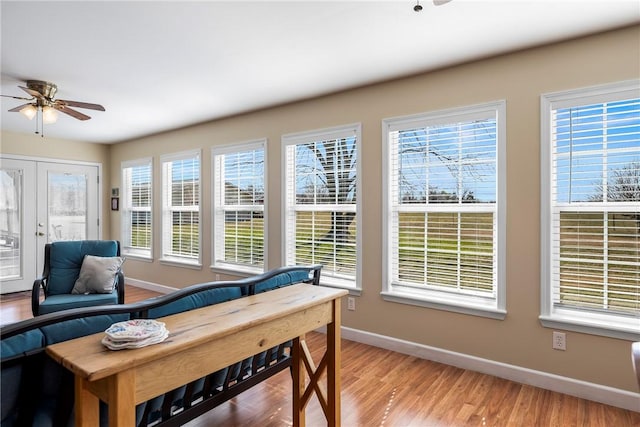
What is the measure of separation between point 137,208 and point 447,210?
522 cm

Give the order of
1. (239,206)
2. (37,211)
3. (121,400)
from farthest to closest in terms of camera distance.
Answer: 1. (37,211)
2. (239,206)
3. (121,400)

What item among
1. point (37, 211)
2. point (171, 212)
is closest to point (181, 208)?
point (171, 212)

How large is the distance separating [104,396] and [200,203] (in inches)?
161

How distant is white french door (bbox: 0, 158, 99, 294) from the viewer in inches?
214

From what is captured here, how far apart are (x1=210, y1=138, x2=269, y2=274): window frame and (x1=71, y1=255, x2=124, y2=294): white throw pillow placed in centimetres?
134

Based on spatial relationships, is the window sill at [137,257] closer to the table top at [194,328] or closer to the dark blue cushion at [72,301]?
the dark blue cushion at [72,301]

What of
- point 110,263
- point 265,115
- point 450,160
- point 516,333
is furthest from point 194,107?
point 516,333

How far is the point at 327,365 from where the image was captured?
1960 mm

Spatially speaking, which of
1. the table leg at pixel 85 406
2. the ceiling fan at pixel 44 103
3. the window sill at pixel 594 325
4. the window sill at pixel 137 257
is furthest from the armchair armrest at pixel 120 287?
the window sill at pixel 594 325

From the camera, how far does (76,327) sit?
1.29 m

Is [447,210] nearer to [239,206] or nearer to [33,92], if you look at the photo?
[239,206]

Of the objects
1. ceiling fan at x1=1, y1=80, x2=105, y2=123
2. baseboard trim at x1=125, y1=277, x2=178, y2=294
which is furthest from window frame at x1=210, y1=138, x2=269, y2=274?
ceiling fan at x1=1, y1=80, x2=105, y2=123

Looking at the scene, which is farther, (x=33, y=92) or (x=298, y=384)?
(x=33, y=92)

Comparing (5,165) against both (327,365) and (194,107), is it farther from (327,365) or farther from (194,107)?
(327,365)
